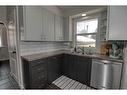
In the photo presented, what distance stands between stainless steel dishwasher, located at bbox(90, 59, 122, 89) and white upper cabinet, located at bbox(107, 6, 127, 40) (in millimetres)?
601

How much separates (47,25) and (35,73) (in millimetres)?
1447

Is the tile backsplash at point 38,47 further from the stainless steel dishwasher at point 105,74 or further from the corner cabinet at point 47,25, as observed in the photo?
→ the stainless steel dishwasher at point 105,74

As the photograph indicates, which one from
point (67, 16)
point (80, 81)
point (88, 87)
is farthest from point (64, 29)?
point (88, 87)

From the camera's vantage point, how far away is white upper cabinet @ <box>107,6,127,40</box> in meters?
1.50

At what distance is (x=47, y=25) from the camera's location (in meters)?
2.39

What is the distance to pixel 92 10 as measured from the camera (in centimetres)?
243

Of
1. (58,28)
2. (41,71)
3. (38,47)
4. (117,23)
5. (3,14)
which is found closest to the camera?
(117,23)

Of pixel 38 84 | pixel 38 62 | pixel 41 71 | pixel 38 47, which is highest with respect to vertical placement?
pixel 38 47

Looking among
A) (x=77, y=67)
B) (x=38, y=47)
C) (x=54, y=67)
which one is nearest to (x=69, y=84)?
(x=77, y=67)

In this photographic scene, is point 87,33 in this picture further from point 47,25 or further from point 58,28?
point 47,25

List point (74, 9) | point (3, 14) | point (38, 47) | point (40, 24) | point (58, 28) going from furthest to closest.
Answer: point (3, 14) → point (58, 28) → point (74, 9) → point (38, 47) → point (40, 24)

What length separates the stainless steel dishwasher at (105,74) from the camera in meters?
1.69

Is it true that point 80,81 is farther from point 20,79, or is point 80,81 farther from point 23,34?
point 23,34

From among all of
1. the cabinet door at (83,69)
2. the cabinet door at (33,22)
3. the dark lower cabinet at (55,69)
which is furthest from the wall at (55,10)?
the cabinet door at (83,69)
